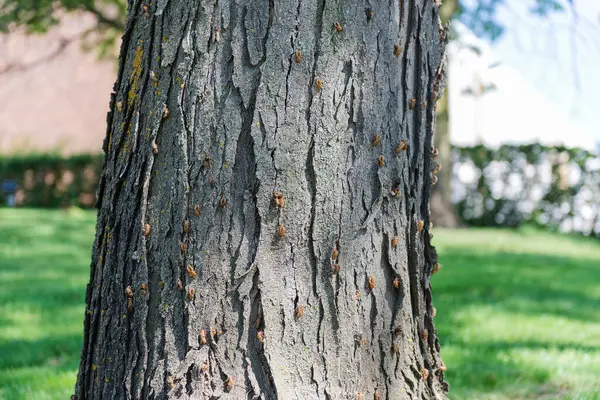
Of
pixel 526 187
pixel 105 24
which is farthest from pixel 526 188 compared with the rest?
pixel 105 24

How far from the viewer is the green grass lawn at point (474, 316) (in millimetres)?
3373

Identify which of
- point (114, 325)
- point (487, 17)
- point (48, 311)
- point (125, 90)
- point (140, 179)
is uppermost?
point (487, 17)

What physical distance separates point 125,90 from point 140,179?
0.30m

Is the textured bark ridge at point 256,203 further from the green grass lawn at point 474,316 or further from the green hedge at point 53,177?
the green hedge at point 53,177

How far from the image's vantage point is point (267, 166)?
1990 millimetres

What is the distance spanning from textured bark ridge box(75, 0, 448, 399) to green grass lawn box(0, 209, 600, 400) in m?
1.31

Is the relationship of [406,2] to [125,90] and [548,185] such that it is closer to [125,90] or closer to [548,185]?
[125,90]

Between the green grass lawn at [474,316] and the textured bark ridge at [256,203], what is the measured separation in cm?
131

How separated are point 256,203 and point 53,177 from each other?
44.9 ft

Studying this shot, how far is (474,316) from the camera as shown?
16.0 ft

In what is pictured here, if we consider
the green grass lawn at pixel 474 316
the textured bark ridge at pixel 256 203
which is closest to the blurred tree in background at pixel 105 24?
the green grass lawn at pixel 474 316

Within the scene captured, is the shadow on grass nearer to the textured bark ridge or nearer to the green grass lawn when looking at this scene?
the green grass lawn

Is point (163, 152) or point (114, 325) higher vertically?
point (163, 152)

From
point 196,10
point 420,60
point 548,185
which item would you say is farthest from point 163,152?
point 548,185
